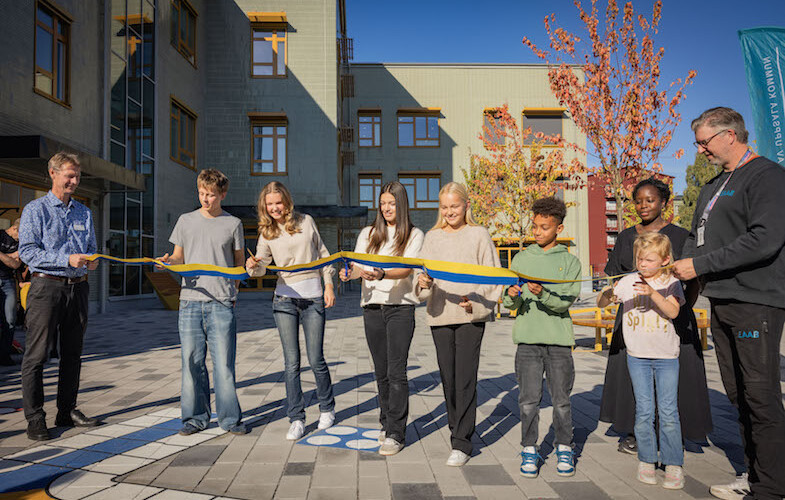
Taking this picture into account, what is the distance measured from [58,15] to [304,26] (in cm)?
1143

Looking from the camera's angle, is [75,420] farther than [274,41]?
No

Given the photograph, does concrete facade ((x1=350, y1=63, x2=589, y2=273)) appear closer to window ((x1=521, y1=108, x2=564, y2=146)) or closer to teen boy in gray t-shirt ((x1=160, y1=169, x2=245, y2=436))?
window ((x1=521, y1=108, x2=564, y2=146))

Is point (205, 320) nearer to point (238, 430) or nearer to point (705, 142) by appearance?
point (238, 430)

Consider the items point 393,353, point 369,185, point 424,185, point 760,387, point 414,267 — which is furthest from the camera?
point 369,185

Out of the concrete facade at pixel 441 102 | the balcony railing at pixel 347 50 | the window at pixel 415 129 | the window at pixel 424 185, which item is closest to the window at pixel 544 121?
the concrete facade at pixel 441 102

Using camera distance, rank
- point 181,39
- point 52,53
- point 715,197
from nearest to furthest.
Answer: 1. point 715,197
2. point 52,53
3. point 181,39

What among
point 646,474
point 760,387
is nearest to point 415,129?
point 646,474

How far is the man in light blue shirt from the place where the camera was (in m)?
4.02

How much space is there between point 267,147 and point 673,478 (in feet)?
71.4

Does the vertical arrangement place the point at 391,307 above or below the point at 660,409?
above

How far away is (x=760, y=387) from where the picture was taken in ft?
9.18

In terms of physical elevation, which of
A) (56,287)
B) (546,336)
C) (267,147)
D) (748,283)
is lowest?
(546,336)

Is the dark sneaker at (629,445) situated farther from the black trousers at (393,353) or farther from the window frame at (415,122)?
the window frame at (415,122)

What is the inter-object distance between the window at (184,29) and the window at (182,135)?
7.15 feet
